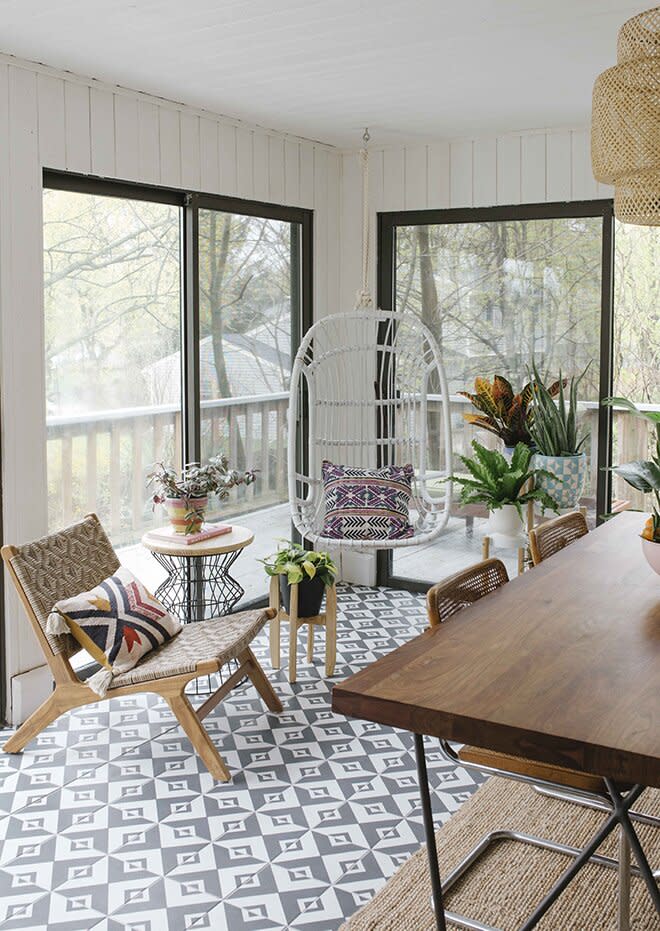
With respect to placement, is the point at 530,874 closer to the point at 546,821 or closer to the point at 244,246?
the point at 546,821

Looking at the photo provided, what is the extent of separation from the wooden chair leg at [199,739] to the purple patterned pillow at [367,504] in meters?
1.41

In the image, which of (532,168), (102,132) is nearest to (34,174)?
(102,132)

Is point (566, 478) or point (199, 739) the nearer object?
point (199, 739)

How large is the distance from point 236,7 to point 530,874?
2688 mm

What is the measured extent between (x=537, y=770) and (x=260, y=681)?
1.88m

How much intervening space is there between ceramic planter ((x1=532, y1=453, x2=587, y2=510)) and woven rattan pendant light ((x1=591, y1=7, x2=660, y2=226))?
7.66 feet

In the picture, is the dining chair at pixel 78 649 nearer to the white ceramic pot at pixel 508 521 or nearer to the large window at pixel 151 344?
the large window at pixel 151 344

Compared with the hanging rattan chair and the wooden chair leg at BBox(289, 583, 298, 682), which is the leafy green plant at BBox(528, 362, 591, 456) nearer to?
the hanging rattan chair

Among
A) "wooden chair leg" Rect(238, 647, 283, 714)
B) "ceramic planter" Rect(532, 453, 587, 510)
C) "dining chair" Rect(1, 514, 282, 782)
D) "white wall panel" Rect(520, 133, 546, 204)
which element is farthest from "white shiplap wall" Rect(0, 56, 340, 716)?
"ceramic planter" Rect(532, 453, 587, 510)

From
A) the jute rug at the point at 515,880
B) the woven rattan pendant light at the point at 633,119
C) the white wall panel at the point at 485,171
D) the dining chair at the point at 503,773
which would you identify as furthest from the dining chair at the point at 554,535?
the white wall panel at the point at 485,171

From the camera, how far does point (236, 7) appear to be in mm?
3076

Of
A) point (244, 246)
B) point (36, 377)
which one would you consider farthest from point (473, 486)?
point (36, 377)

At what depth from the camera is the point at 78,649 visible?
353 cm

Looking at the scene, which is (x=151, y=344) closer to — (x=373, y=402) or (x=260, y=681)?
(x=373, y=402)
